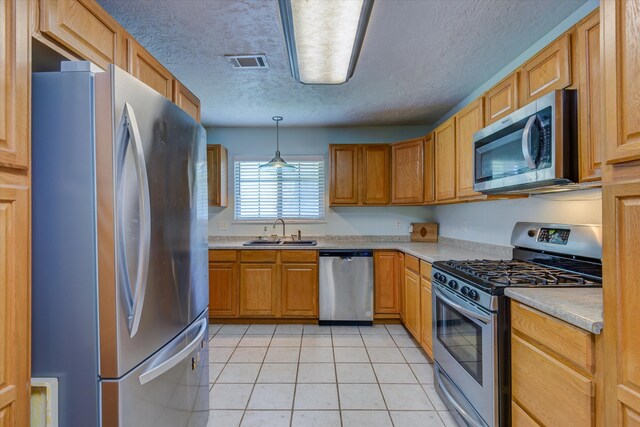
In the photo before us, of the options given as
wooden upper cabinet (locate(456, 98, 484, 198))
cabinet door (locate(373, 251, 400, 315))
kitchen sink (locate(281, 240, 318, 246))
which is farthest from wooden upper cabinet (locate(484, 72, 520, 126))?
kitchen sink (locate(281, 240, 318, 246))

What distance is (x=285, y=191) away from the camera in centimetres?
414

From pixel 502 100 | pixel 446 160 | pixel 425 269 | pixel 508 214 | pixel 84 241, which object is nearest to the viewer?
pixel 84 241

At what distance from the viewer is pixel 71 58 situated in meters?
1.14

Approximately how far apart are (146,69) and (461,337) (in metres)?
2.31

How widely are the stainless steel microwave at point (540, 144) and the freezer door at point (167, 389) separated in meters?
1.91

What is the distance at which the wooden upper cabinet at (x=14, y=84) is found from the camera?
854mm

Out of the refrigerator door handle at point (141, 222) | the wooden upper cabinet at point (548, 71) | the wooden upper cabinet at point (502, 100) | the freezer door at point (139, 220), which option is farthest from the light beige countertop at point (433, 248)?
the refrigerator door handle at point (141, 222)

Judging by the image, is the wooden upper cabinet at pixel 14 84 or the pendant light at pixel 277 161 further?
the pendant light at pixel 277 161

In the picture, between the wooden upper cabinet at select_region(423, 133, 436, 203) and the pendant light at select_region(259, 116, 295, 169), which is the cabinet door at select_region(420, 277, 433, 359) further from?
the pendant light at select_region(259, 116, 295, 169)

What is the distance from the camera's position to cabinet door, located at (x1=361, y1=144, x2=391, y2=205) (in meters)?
3.78

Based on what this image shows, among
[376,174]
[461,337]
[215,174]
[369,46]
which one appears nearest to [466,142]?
[369,46]

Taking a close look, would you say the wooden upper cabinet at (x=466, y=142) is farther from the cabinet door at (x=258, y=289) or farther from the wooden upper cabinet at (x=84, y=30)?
the wooden upper cabinet at (x=84, y=30)

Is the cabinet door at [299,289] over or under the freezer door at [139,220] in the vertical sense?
under

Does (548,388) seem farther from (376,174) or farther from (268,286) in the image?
(376,174)
